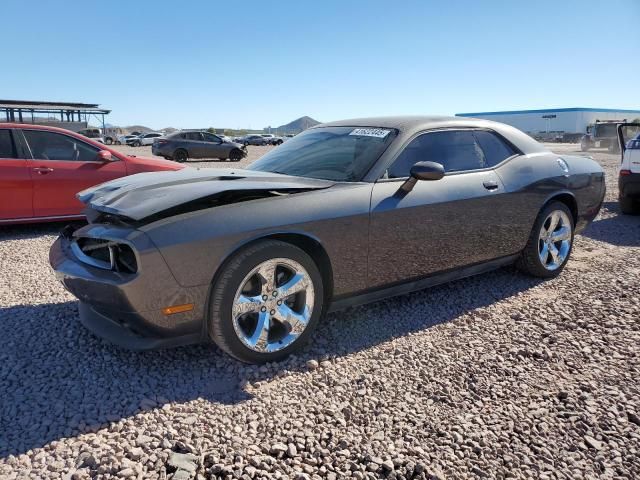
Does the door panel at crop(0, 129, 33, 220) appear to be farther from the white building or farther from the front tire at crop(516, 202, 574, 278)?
the white building

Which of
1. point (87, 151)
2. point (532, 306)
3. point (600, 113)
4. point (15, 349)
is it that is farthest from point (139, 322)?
point (600, 113)

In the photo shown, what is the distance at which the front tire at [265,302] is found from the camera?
8.86 ft

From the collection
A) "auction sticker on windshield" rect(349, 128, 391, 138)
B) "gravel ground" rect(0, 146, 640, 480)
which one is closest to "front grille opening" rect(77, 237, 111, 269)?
"gravel ground" rect(0, 146, 640, 480)

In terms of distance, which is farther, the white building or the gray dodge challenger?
the white building

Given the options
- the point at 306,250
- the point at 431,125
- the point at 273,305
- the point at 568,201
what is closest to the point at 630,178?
the point at 568,201

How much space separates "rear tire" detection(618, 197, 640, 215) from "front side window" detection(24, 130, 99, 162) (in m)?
7.66

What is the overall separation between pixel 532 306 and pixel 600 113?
7899 cm

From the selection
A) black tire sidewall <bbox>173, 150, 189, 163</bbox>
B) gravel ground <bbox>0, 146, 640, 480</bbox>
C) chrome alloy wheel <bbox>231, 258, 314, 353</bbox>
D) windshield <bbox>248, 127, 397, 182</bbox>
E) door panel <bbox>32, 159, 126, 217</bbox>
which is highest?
black tire sidewall <bbox>173, 150, 189, 163</bbox>

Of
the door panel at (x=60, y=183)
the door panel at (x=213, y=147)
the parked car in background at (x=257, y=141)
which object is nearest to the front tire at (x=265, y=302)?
the door panel at (x=60, y=183)

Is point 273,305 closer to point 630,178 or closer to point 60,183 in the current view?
point 60,183

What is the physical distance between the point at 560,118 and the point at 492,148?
7722cm

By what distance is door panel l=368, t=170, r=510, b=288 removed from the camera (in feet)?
10.8

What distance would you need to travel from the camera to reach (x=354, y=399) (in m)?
2.55

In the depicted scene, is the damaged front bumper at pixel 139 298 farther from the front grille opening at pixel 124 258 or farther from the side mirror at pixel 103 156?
the side mirror at pixel 103 156
